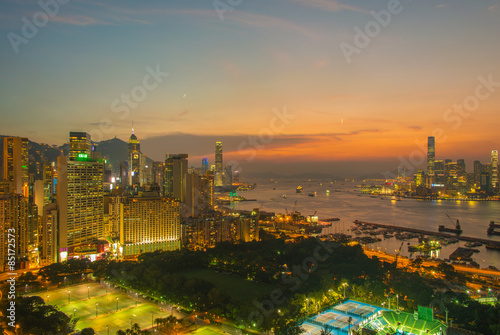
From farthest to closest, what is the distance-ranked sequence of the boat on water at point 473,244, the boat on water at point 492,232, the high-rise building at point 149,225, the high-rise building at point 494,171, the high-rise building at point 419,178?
the high-rise building at point 419,178 < the high-rise building at point 494,171 < the boat on water at point 492,232 < the boat on water at point 473,244 < the high-rise building at point 149,225

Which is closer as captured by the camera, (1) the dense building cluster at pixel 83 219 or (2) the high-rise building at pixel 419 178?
(1) the dense building cluster at pixel 83 219

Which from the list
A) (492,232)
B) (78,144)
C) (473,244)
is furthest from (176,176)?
(492,232)

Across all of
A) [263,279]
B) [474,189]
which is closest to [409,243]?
[263,279]

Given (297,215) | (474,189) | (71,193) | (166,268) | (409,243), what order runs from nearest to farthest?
(166,268)
(71,193)
(409,243)
(297,215)
(474,189)

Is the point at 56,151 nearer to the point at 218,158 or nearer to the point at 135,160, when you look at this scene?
the point at 135,160

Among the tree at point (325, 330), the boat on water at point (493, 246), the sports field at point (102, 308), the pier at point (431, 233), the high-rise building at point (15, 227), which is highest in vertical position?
the high-rise building at point (15, 227)

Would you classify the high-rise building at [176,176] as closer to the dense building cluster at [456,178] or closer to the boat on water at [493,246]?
the boat on water at [493,246]

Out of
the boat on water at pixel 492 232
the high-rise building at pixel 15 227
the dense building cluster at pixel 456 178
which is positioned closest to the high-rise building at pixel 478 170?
the dense building cluster at pixel 456 178

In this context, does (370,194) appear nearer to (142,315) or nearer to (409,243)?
(409,243)

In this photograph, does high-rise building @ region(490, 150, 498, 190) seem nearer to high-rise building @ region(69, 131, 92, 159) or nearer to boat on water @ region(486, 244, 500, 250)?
boat on water @ region(486, 244, 500, 250)
